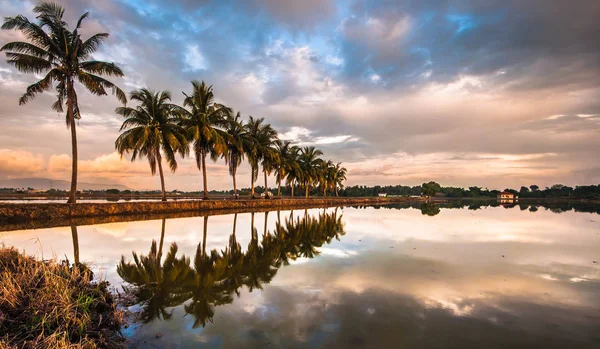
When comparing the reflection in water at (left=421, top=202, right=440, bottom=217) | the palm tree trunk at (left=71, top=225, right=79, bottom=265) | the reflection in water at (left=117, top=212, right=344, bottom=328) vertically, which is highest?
the palm tree trunk at (left=71, top=225, right=79, bottom=265)

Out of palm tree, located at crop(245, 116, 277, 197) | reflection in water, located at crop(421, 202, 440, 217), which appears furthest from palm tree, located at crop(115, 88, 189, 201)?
reflection in water, located at crop(421, 202, 440, 217)

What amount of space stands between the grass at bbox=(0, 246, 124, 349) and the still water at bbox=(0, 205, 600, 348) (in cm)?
43

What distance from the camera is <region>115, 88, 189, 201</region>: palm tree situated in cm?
2758

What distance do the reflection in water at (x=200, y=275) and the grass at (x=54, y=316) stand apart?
0.71 m

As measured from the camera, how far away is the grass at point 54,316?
3.38 m

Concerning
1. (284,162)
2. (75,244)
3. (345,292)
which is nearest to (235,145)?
(284,162)

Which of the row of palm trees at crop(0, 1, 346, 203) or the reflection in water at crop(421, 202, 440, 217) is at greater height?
the row of palm trees at crop(0, 1, 346, 203)

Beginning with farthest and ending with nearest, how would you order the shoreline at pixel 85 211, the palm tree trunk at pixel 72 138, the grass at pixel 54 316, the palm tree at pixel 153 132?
the palm tree at pixel 153 132 → the palm tree trunk at pixel 72 138 → the shoreline at pixel 85 211 → the grass at pixel 54 316

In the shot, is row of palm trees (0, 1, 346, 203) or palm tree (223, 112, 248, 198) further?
palm tree (223, 112, 248, 198)

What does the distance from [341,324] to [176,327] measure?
2.52 m

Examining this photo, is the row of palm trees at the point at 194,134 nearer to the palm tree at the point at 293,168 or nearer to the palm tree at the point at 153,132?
the palm tree at the point at 153,132

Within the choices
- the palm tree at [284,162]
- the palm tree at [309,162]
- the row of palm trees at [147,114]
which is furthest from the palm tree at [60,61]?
the palm tree at [309,162]

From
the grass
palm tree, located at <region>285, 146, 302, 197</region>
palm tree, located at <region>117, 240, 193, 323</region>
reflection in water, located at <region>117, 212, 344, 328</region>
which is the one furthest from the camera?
palm tree, located at <region>285, 146, 302, 197</region>

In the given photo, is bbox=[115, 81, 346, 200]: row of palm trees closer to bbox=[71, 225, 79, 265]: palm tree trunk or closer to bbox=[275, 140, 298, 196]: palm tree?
bbox=[275, 140, 298, 196]: palm tree
